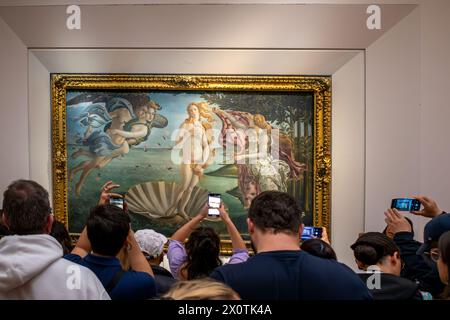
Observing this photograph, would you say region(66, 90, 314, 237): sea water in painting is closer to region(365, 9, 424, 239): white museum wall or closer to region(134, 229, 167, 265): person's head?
region(365, 9, 424, 239): white museum wall

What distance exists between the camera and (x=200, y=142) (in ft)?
A: 18.4

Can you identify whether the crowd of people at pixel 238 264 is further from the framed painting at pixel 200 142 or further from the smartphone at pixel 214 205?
the framed painting at pixel 200 142

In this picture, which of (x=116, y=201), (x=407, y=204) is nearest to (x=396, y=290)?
(x=407, y=204)

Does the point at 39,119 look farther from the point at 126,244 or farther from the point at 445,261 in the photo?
the point at 445,261

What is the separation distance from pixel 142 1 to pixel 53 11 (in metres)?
1.14

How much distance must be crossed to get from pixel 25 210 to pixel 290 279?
4.83 feet

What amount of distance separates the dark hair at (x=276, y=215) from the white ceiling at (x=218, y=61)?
3316 millimetres

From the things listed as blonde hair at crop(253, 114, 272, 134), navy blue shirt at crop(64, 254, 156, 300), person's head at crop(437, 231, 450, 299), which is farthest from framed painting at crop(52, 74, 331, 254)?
person's head at crop(437, 231, 450, 299)

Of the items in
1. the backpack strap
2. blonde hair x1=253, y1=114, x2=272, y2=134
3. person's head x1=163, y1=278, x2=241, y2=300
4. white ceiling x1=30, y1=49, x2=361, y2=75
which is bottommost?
the backpack strap

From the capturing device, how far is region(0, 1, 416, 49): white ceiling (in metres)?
5.47

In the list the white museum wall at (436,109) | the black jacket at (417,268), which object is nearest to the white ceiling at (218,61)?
the white museum wall at (436,109)

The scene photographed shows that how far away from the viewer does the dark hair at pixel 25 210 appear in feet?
7.93

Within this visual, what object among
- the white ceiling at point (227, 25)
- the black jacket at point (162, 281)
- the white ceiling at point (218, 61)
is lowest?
the black jacket at point (162, 281)

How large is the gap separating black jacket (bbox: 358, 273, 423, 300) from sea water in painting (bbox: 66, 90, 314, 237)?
9.67 feet
